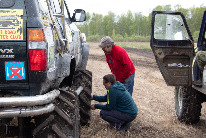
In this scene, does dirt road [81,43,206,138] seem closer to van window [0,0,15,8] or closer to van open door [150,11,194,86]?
van open door [150,11,194,86]

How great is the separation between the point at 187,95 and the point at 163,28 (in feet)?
4.73

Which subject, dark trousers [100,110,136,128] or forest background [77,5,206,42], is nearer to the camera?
dark trousers [100,110,136,128]

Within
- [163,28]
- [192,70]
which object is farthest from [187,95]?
[163,28]

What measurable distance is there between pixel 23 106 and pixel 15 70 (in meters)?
0.37

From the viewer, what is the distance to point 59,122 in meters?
3.18

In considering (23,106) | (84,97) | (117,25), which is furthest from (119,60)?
(117,25)

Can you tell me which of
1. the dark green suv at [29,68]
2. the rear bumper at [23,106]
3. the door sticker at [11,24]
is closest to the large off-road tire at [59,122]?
the dark green suv at [29,68]

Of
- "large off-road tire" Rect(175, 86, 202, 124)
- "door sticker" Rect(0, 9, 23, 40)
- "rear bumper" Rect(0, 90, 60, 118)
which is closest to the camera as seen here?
"rear bumper" Rect(0, 90, 60, 118)

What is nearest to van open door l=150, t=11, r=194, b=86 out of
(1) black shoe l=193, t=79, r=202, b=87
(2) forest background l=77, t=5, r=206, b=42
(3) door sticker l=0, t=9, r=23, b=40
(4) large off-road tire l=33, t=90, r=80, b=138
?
(1) black shoe l=193, t=79, r=202, b=87

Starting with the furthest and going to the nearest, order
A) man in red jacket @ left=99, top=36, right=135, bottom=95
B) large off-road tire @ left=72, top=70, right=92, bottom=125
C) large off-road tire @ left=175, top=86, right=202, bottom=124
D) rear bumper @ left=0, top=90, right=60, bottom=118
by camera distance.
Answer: large off-road tire @ left=175, top=86, right=202, bottom=124 < man in red jacket @ left=99, top=36, right=135, bottom=95 < large off-road tire @ left=72, top=70, right=92, bottom=125 < rear bumper @ left=0, top=90, right=60, bottom=118

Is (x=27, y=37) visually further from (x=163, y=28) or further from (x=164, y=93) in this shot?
(x=164, y=93)

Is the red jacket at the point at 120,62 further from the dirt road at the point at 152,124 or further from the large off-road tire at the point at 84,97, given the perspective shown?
the dirt road at the point at 152,124

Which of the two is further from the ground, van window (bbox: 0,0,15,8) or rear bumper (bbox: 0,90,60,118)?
van window (bbox: 0,0,15,8)

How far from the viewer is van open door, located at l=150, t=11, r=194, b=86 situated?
5.59 m
